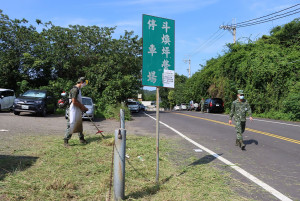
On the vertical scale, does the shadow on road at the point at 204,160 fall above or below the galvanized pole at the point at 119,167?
below

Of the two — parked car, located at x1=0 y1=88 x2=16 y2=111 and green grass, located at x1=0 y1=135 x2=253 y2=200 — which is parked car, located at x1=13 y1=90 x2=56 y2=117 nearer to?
parked car, located at x1=0 y1=88 x2=16 y2=111

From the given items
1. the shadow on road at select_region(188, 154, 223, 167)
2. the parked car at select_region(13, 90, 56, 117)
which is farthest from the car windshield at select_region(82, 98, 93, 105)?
the shadow on road at select_region(188, 154, 223, 167)

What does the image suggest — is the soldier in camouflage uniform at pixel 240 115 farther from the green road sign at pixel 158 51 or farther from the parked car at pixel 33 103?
the parked car at pixel 33 103

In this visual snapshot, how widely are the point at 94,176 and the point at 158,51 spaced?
8.61 ft

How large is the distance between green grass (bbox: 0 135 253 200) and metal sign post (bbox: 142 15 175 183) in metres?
0.53

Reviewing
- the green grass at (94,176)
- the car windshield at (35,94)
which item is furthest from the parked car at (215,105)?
the green grass at (94,176)

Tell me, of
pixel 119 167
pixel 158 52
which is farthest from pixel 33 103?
pixel 119 167

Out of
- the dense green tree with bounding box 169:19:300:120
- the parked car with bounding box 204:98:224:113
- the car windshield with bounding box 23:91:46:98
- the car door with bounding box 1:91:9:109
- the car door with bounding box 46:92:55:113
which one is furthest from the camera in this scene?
the parked car with bounding box 204:98:224:113

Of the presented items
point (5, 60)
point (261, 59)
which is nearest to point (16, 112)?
point (5, 60)

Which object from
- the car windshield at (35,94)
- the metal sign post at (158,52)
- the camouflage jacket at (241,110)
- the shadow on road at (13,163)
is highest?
the metal sign post at (158,52)

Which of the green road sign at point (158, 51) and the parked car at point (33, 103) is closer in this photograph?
the green road sign at point (158, 51)

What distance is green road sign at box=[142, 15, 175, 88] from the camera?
4457mm

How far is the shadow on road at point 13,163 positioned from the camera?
15.2 ft

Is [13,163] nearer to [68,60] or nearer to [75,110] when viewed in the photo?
[75,110]
